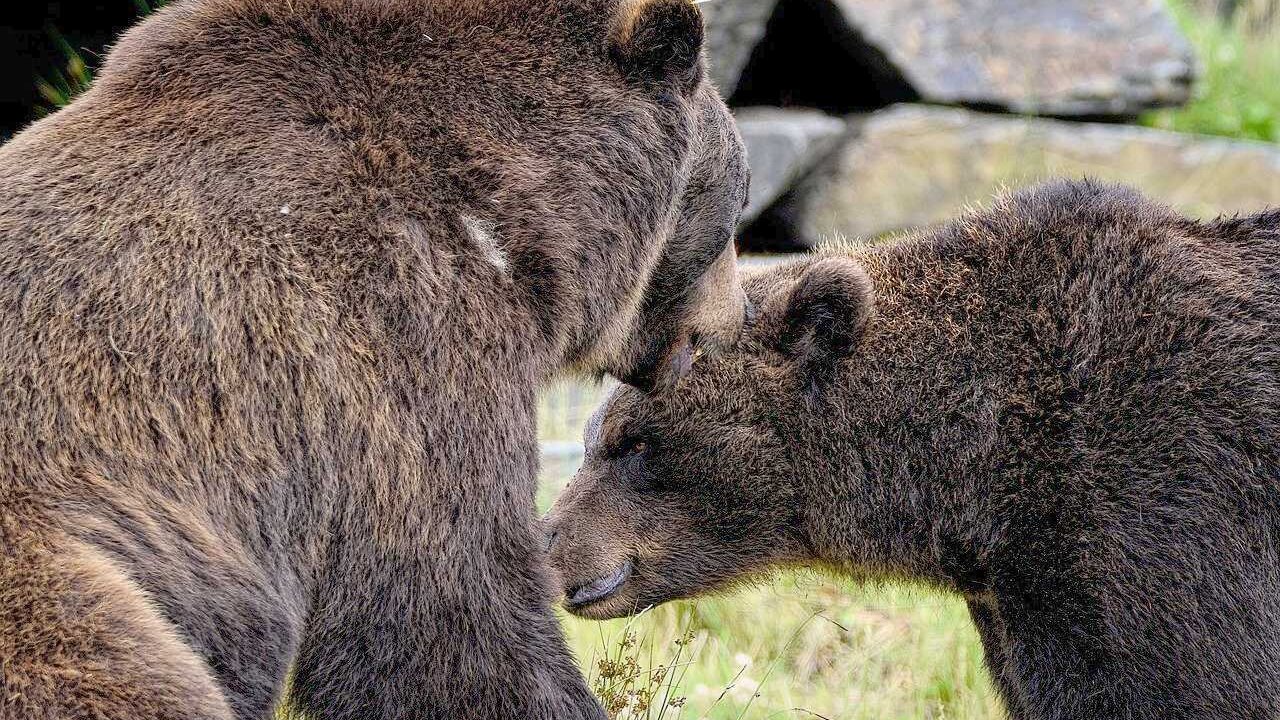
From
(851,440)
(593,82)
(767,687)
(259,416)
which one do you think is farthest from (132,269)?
(767,687)

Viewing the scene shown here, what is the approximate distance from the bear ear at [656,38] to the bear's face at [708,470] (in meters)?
0.90

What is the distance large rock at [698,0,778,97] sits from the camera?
934 centimetres

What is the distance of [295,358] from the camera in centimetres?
331

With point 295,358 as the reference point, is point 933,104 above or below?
below

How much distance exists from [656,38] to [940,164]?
280 inches

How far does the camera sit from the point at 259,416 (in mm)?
3297

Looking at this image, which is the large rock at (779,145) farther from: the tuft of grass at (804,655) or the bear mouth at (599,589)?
the bear mouth at (599,589)

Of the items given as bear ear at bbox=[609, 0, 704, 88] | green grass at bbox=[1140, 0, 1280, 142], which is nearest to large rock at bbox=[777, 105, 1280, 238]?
green grass at bbox=[1140, 0, 1280, 142]

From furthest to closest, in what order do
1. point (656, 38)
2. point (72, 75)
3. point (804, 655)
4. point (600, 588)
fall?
1. point (72, 75)
2. point (804, 655)
3. point (600, 588)
4. point (656, 38)

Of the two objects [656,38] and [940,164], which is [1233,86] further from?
[656,38]

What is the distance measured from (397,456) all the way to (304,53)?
3.55 feet

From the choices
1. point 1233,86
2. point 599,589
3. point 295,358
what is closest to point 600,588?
point 599,589

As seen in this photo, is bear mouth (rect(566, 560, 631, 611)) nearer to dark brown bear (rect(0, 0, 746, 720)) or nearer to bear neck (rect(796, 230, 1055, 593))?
bear neck (rect(796, 230, 1055, 593))

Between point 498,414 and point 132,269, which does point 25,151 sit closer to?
point 132,269
